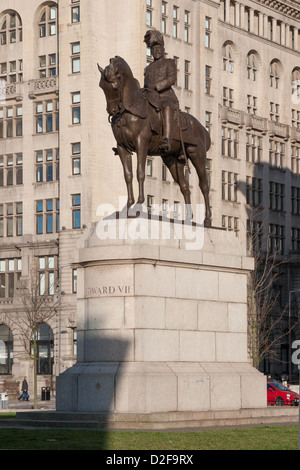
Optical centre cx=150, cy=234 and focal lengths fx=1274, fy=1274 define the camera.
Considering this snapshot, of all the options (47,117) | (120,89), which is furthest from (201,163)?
(47,117)

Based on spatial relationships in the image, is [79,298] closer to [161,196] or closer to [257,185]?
[161,196]

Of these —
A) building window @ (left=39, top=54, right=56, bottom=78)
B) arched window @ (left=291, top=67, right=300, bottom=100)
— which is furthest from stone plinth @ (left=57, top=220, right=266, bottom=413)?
arched window @ (left=291, top=67, right=300, bottom=100)

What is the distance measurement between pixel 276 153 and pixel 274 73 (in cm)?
745

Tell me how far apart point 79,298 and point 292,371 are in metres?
80.5

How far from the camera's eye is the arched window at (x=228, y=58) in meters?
110

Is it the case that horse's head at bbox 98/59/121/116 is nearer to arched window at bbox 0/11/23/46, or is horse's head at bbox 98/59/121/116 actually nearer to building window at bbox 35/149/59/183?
building window at bbox 35/149/59/183

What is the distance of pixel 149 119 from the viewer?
35094 mm

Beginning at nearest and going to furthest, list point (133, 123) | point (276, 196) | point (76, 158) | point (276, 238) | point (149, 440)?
point (149, 440), point (133, 123), point (76, 158), point (276, 238), point (276, 196)

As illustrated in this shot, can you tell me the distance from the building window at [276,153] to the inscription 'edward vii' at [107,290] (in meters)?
84.7

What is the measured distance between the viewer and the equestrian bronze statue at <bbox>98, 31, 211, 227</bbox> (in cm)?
3447

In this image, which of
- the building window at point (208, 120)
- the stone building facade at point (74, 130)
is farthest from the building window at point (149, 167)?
the building window at point (208, 120)

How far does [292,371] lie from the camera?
112625 mm

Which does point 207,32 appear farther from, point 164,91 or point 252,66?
point 164,91
